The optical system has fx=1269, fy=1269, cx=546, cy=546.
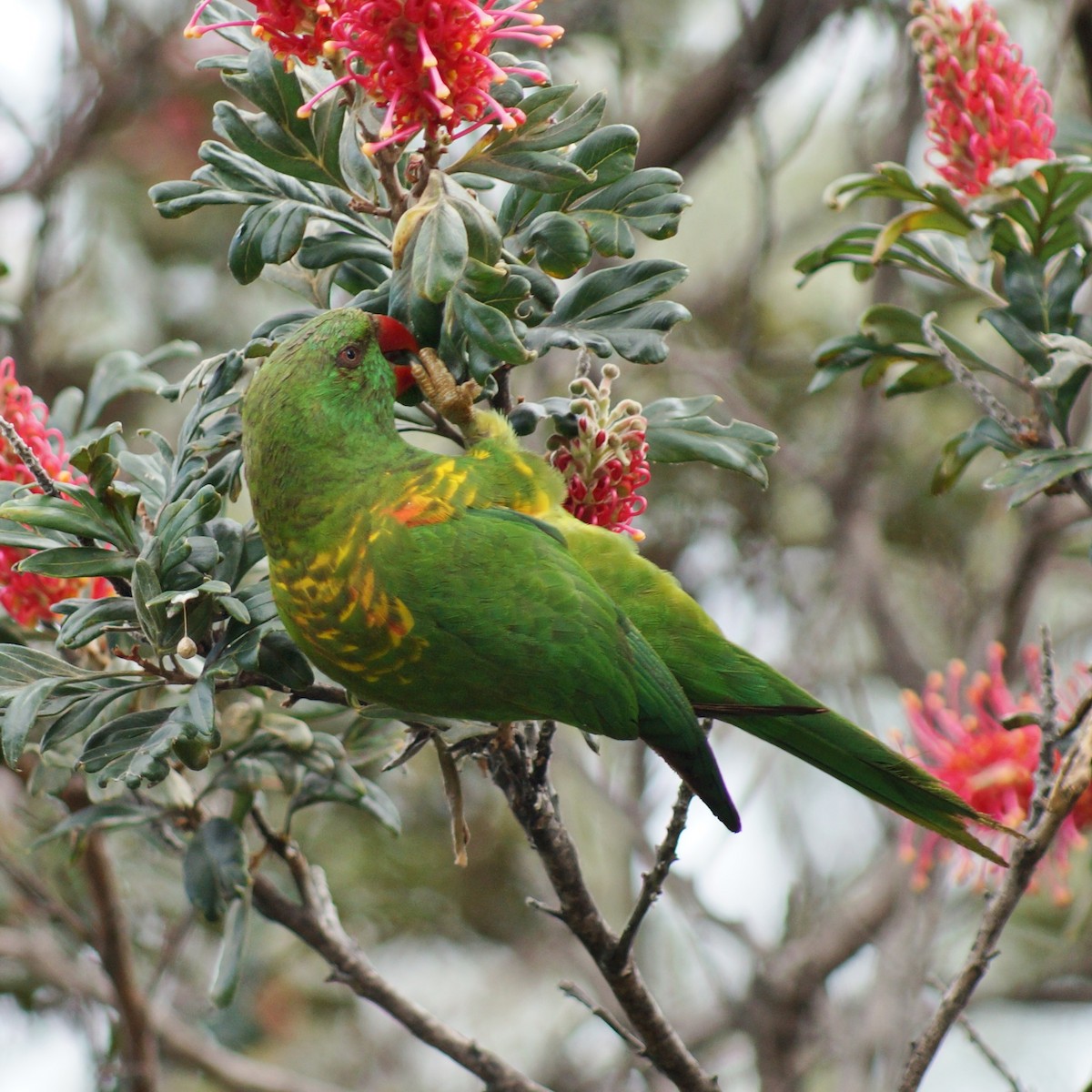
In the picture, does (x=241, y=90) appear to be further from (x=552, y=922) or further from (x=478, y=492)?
(x=552, y=922)

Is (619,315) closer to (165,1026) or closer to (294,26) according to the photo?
(294,26)

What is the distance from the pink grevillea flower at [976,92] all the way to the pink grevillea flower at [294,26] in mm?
963

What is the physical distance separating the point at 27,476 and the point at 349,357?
0.51 m

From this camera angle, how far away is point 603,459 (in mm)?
1772

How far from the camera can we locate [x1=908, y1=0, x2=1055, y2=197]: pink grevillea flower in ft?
6.29

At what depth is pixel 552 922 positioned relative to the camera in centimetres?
402

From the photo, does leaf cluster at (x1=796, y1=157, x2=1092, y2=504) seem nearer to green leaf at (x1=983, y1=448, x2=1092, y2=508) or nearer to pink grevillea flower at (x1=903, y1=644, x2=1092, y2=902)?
green leaf at (x1=983, y1=448, x2=1092, y2=508)

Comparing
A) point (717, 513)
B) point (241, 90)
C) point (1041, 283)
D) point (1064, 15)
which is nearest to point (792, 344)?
point (717, 513)

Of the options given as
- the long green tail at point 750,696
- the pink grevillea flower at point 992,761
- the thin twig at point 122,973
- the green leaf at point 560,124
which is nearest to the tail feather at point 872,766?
the long green tail at point 750,696

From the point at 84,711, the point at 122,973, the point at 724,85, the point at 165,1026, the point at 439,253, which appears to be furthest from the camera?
the point at 724,85

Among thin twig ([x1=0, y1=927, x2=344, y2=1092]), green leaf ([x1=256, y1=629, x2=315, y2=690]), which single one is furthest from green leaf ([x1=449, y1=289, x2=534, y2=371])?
thin twig ([x1=0, y1=927, x2=344, y2=1092])

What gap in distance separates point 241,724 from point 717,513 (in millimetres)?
2666

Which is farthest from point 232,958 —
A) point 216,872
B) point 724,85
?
point 724,85

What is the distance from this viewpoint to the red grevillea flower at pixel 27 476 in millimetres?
1793
